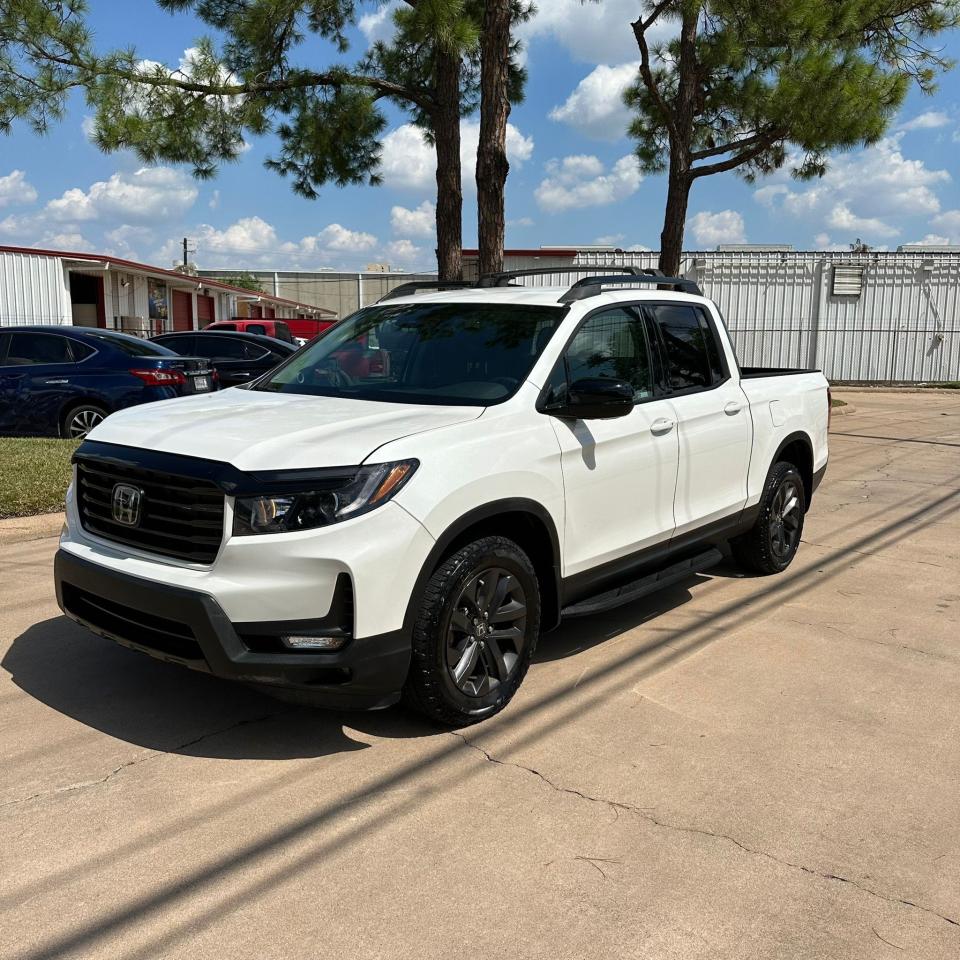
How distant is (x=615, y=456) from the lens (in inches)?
182

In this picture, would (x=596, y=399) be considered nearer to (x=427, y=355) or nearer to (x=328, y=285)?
(x=427, y=355)

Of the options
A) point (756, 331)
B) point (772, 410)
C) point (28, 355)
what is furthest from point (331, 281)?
point (772, 410)

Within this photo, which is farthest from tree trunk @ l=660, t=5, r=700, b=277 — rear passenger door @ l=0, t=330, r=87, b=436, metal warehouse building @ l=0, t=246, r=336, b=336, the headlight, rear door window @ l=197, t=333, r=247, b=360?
metal warehouse building @ l=0, t=246, r=336, b=336

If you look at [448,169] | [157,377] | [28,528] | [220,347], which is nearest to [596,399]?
[28,528]

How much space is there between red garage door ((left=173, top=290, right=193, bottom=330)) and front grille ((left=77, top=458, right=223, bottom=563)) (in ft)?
106

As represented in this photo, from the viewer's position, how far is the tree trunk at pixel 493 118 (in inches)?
451

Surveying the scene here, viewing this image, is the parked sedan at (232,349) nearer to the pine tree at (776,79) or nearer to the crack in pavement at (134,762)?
the pine tree at (776,79)

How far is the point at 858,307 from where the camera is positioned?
28906mm

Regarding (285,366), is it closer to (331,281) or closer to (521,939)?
(521,939)

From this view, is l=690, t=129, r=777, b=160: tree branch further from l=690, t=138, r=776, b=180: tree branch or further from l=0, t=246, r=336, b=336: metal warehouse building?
l=0, t=246, r=336, b=336: metal warehouse building

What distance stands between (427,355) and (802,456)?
10.7 ft

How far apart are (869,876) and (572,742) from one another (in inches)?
49.6

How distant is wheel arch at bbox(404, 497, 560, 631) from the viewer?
12.0ft

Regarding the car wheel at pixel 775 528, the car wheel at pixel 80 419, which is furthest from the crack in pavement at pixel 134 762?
the car wheel at pixel 80 419
